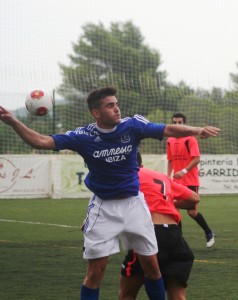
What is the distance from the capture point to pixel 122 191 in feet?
24.0

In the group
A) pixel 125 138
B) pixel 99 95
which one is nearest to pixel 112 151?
pixel 125 138

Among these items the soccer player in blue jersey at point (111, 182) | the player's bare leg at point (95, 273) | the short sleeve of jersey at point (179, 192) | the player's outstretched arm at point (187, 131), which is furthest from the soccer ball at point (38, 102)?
the player's bare leg at point (95, 273)

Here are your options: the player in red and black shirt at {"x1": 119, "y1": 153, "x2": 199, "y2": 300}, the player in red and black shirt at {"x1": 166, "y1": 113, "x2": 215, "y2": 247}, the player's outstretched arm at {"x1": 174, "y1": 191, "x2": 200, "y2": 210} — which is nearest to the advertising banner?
the player in red and black shirt at {"x1": 166, "y1": 113, "x2": 215, "y2": 247}

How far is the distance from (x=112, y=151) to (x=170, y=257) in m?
1.06

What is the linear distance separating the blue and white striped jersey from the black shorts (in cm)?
45

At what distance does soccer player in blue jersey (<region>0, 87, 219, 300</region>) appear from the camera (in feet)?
23.6

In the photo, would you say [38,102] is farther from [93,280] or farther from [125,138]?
[93,280]

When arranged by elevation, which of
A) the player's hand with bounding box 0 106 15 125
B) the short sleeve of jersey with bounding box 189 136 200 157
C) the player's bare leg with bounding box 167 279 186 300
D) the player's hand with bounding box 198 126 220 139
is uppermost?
the player's hand with bounding box 0 106 15 125

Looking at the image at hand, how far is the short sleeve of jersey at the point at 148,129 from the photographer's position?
23.9 ft

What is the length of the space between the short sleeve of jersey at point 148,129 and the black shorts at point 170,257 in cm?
81

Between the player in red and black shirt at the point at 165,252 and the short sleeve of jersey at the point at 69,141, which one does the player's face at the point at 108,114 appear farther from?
the player in red and black shirt at the point at 165,252

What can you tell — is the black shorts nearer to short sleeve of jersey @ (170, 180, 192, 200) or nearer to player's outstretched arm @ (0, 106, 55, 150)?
short sleeve of jersey @ (170, 180, 192, 200)

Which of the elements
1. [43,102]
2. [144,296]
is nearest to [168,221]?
[144,296]

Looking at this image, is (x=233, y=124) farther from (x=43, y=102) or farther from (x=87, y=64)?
(x=87, y=64)
